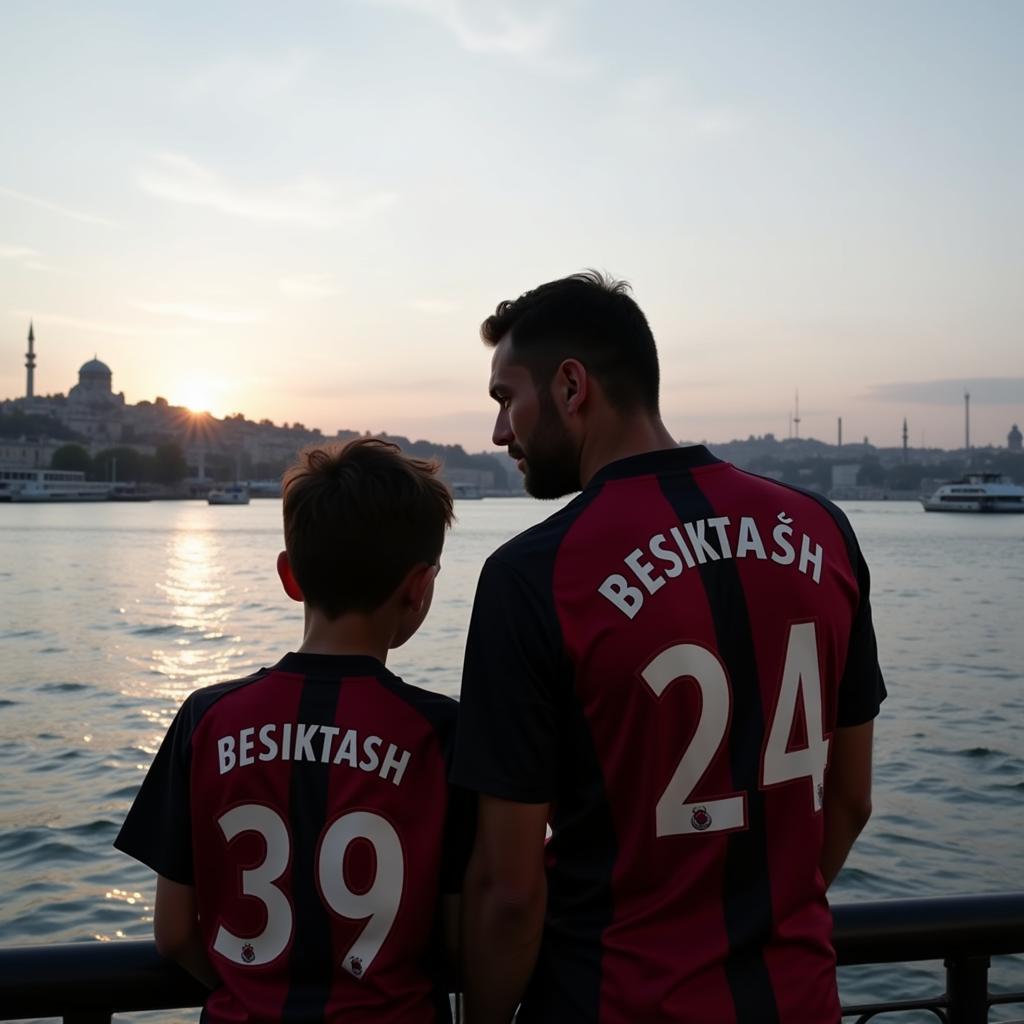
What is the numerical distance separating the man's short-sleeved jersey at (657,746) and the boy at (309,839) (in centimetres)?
13

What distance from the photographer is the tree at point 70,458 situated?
10756 cm

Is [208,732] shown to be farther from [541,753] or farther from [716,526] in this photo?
[716,526]

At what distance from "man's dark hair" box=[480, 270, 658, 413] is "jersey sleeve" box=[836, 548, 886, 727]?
362mm

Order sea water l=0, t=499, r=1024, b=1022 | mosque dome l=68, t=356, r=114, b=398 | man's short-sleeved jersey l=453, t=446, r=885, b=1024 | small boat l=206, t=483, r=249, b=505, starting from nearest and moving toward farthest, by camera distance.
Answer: man's short-sleeved jersey l=453, t=446, r=885, b=1024, sea water l=0, t=499, r=1024, b=1022, small boat l=206, t=483, r=249, b=505, mosque dome l=68, t=356, r=114, b=398

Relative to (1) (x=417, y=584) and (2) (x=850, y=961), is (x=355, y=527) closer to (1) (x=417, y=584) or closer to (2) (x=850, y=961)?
(1) (x=417, y=584)

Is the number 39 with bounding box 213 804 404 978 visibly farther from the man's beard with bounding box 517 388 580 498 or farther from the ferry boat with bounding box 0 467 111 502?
the ferry boat with bounding box 0 467 111 502

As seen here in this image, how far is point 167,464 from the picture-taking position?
114 meters

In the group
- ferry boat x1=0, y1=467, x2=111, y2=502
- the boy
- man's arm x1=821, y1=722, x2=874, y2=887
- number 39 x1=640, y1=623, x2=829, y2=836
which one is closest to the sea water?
man's arm x1=821, y1=722, x2=874, y2=887

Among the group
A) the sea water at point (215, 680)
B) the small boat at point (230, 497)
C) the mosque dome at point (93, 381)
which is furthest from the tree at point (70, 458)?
the sea water at point (215, 680)

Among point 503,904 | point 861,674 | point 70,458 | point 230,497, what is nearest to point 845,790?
point 861,674

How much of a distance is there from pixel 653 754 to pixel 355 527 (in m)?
0.48

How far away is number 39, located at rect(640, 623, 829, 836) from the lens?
1333 mm

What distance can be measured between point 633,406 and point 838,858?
672 mm

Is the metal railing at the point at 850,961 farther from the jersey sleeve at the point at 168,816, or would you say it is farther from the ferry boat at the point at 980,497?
the ferry boat at the point at 980,497
